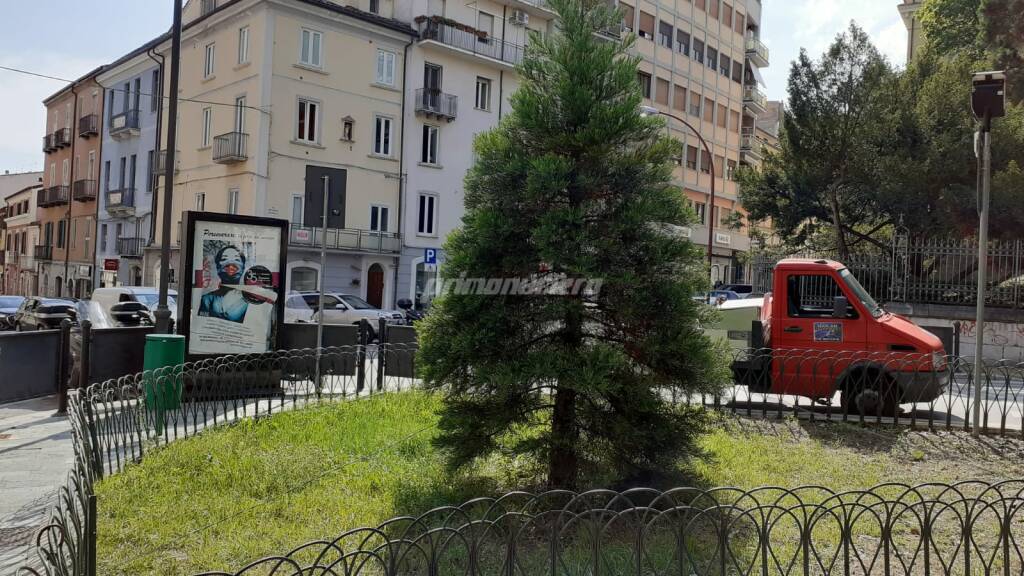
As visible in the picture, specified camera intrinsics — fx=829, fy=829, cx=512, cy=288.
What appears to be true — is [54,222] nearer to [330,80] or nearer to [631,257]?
[330,80]

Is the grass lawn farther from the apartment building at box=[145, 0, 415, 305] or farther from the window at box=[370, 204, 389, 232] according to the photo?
the window at box=[370, 204, 389, 232]

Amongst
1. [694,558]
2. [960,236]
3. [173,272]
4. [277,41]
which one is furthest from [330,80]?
[694,558]

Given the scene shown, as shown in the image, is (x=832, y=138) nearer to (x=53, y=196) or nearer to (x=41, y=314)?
(x=41, y=314)

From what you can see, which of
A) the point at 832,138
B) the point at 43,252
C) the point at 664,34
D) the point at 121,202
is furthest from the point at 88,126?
the point at 832,138

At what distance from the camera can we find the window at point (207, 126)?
1286 inches

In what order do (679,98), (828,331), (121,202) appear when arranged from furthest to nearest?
(679,98), (121,202), (828,331)

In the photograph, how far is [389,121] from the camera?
3372 cm

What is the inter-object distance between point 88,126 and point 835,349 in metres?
44.1

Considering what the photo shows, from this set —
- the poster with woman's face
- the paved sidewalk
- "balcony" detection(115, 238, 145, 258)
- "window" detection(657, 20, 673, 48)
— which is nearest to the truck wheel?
the poster with woman's face

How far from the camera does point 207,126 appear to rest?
32906 millimetres

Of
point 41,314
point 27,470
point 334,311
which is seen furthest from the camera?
point 334,311

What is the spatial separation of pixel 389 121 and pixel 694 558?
3069 cm

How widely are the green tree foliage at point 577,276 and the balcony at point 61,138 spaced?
164ft

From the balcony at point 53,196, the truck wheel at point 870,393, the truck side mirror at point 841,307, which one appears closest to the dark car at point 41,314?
the truck side mirror at point 841,307
